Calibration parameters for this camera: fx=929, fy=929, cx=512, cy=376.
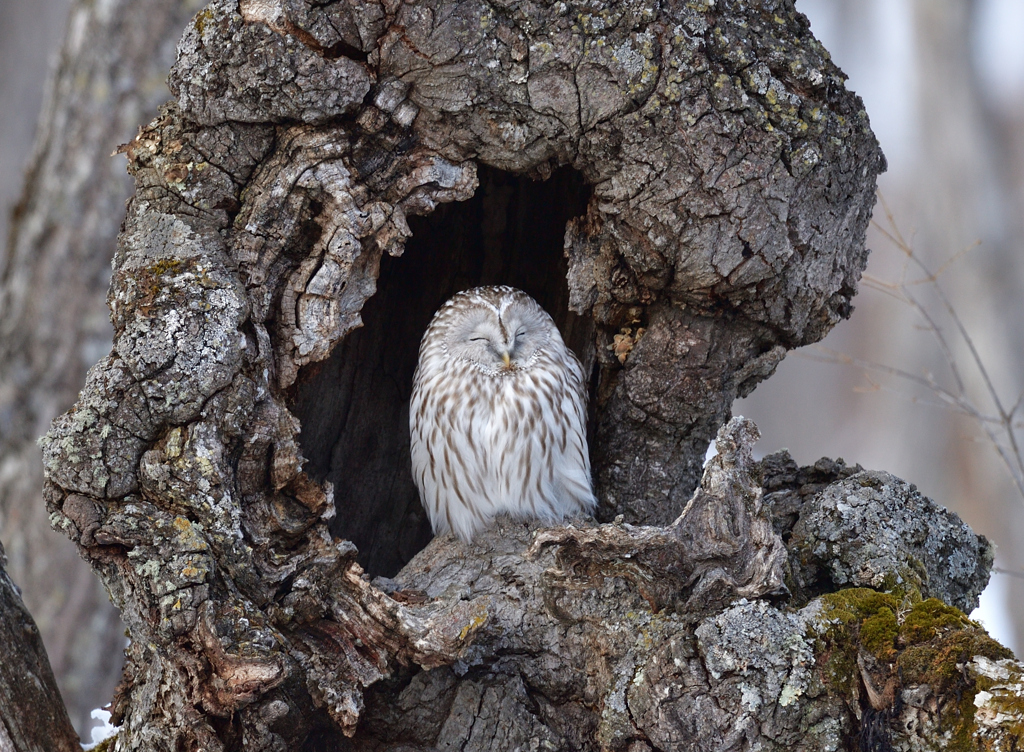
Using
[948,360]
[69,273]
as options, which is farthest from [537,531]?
[69,273]

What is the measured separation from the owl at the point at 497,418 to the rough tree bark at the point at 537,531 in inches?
18.9

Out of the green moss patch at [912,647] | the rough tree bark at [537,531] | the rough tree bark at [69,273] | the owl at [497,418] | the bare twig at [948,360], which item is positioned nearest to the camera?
the green moss patch at [912,647]

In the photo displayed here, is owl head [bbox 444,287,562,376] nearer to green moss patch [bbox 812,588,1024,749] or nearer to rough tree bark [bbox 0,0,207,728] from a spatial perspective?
green moss patch [bbox 812,588,1024,749]

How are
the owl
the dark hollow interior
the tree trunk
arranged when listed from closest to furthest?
the tree trunk < the owl < the dark hollow interior

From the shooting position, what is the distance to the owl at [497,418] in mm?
3771

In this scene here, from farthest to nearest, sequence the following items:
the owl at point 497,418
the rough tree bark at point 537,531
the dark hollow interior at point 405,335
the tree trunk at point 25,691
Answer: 1. the dark hollow interior at point 405,335
2. the owl at point 497,418
3. the tree trunk at point 25,691
4. the rough tree bark at point 537,531

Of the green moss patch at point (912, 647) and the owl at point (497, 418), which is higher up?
the owl at point (497, 418)

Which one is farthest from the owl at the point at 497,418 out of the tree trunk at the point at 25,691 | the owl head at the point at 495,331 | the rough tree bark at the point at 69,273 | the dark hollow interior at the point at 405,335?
the rough tree bark at the point at 69,273

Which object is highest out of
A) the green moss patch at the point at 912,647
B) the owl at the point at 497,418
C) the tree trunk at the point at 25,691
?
the owl at the point at 497,418

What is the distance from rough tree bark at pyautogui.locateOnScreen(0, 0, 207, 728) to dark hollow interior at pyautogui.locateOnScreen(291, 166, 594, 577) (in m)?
2.04

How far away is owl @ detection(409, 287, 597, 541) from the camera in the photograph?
377 centimetres

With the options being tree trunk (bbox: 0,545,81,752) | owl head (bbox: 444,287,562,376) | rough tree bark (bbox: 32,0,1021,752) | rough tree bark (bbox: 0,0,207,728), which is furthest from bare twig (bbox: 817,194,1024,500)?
rough tree bark (bbox: 0,0,207,728)

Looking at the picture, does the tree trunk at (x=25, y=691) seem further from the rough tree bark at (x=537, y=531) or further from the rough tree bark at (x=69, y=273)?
the rough tree bark at (x=69, y=273)

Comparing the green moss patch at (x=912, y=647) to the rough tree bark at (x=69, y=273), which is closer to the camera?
the green moss patch at (x=912, y=647)
